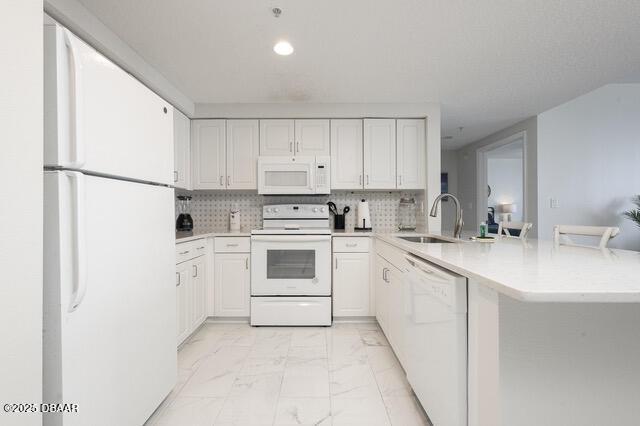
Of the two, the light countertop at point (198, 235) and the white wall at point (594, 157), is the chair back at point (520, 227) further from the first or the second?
the light countertop at point (198, 235)

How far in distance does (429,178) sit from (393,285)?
149 cm

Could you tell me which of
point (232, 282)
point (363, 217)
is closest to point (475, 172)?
point (363, 217)

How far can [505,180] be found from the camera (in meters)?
8.54

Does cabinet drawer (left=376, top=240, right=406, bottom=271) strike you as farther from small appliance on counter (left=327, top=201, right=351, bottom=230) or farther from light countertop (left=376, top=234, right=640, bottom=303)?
small appliance on counter (left=327, top=201, right=351, bottom=230)

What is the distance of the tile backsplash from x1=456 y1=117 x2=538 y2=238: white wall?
1567 mm

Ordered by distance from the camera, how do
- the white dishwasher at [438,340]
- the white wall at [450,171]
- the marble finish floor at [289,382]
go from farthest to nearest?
1. the white wall at [450,171]
2. the marble finish floor at [289,382]
3. the white dishwasher at [438,340]

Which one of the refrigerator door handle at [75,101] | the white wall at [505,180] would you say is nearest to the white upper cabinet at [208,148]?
Result: the refrigerator door handle at [75,101]

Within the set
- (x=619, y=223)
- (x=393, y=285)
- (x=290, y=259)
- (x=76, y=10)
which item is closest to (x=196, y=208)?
(x=290, y=259)

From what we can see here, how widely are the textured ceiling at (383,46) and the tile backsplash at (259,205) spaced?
3.47ft

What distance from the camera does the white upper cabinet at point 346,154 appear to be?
3.33m

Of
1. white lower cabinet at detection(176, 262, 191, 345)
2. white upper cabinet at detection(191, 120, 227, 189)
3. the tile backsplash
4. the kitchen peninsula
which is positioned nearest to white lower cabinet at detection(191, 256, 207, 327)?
white lower cabinet at detection(176, 262, 191, 345)

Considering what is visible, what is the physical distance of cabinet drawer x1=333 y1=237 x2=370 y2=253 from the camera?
303cm

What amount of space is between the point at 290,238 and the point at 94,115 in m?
2.01

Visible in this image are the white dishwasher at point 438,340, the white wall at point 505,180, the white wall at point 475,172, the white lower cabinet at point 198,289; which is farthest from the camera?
the white wall at point 505,180
